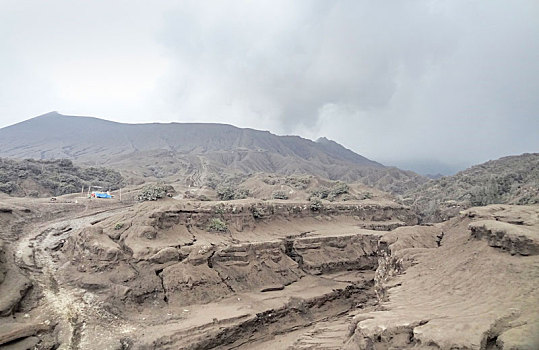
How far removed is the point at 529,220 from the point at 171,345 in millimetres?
15353

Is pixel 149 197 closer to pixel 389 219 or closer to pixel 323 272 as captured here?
pixel 323 272

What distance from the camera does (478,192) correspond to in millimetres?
38812

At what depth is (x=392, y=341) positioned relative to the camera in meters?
7.52

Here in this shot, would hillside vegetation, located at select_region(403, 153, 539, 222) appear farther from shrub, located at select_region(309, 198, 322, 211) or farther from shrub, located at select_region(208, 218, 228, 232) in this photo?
shrub, located at select_region(208, 218, 228, 232)

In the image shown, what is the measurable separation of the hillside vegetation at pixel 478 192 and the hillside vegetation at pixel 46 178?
1753 inches

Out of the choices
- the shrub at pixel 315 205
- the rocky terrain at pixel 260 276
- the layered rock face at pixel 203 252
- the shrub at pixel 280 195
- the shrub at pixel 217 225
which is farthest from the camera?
the shrub at pixel 280 195

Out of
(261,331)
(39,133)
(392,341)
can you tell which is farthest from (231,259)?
(39,133)

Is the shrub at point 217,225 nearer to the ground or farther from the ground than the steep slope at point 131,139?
nearer to the ground

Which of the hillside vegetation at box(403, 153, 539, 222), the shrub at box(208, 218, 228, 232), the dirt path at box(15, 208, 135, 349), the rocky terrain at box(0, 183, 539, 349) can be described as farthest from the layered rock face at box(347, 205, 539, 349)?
the hillside vegetation at box(403, 153, 539, 222)

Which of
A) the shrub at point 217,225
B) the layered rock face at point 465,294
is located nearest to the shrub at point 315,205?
the shrub at point 217,225

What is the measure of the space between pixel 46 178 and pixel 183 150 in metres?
94.8

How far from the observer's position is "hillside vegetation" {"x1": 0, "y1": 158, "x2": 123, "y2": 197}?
3562 centimetres

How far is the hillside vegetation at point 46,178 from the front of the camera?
35.6 metres

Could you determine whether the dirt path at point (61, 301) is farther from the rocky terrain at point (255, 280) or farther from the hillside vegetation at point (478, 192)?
the hillside vegetation at point (478, 192)
